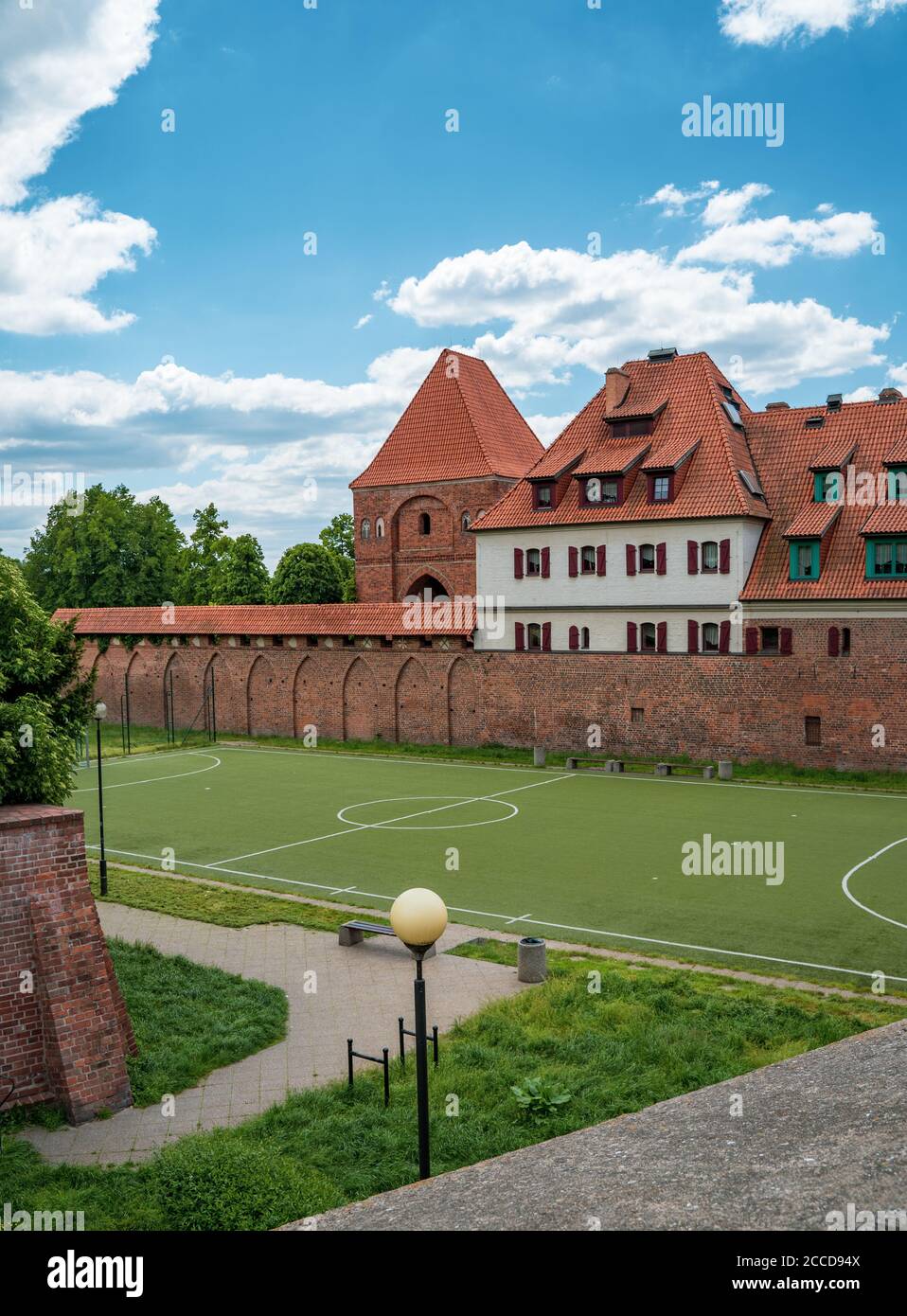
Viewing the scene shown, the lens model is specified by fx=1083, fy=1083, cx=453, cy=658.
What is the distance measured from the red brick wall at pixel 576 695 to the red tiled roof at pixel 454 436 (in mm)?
11754

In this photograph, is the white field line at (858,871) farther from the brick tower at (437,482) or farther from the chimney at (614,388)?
the brick tower at (437,482)

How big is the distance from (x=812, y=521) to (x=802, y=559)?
4.49 feet

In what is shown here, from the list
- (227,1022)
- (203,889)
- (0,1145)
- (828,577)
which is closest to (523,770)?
(828,577)

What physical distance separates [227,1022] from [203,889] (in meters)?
8.09

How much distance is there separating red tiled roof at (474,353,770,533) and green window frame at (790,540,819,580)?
186 cm

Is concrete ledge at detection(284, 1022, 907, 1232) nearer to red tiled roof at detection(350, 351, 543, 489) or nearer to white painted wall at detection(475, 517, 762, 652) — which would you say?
white painted wall at detection(475, 517, 762, 652)

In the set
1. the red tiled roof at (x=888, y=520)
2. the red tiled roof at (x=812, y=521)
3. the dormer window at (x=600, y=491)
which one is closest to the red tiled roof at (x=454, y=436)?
the dormer window at (x=600, y=491)

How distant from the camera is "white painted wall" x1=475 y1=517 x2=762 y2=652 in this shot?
36.9 metres

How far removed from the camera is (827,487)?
37406 millimetres

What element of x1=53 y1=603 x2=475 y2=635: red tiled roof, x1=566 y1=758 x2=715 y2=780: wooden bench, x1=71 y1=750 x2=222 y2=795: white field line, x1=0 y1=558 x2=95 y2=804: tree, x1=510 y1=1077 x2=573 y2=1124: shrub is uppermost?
x1=53 y1=603 x2=475 y2=635: red tiled roof

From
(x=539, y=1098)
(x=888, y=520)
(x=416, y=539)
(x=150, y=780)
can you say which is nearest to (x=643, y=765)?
(x=888, y=520)

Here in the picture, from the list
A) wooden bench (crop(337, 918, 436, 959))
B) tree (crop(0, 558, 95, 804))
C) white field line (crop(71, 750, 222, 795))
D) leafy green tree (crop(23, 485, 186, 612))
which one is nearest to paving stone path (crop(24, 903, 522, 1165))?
wooden bench (crop(337, 918, 436, 959))

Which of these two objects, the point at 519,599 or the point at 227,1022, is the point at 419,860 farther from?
the point at 519,599

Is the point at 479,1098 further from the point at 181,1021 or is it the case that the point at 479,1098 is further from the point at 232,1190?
the point at 181,1021
